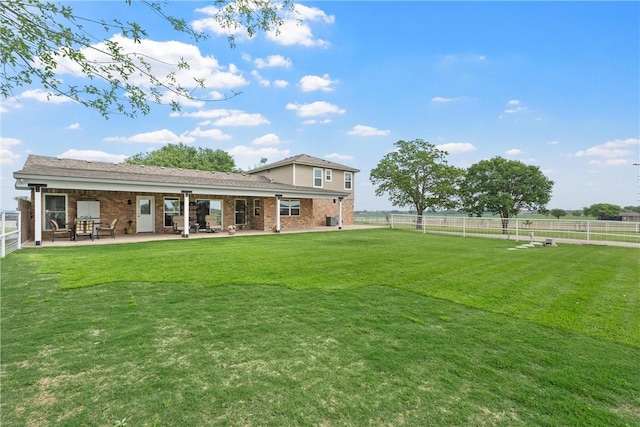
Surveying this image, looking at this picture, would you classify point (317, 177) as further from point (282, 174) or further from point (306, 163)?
point (282, 174)

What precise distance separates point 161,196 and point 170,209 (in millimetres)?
805

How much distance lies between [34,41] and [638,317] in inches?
312

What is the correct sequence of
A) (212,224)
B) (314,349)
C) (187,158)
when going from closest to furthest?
1. (314,349)
2. (212,224)
3. (187,158)

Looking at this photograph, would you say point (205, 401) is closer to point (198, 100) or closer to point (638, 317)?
point (198, 100)

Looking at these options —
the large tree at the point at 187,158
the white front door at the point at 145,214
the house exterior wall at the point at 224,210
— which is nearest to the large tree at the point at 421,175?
the house exterior wall at the point at 224,210

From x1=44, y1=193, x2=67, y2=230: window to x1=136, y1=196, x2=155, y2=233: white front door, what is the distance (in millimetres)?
2780

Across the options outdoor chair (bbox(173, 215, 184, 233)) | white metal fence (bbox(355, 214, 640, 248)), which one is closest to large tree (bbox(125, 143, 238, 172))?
outdoor chair (bbox(173, 215, 184, 233))

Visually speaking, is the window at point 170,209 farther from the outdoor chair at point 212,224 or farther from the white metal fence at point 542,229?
the white metal fence at point 542,229

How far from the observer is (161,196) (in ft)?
51.5

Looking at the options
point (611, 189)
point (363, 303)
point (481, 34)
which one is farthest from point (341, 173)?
point (363, 303)

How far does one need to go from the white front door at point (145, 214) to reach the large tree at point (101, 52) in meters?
13.1

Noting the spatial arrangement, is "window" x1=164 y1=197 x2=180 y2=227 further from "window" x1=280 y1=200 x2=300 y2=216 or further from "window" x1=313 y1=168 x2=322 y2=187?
"window" x1=313 y1=168 x2=322 y2=187

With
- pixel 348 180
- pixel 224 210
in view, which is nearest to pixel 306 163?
pixel 348 180

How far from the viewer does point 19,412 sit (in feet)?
6.98
